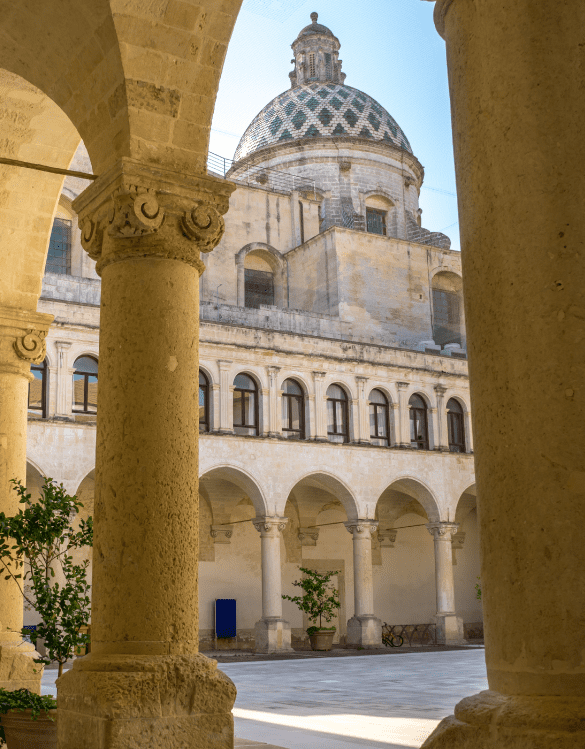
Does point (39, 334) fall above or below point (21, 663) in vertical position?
above

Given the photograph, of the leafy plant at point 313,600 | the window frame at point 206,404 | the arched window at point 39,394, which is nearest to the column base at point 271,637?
the leafy plant at point 313,600

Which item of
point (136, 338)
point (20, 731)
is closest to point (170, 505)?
point (136, 338)

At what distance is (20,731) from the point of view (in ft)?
16.6

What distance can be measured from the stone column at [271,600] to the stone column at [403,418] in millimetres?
4286

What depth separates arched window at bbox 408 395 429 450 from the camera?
24469 millimetres

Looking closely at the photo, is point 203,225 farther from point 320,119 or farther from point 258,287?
point 320,119

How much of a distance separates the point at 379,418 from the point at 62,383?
28.7ft

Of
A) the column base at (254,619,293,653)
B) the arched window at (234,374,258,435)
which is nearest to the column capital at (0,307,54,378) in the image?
the arched window at (234,374,258,435)

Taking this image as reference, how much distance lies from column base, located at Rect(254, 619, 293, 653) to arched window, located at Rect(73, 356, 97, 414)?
20.9ft

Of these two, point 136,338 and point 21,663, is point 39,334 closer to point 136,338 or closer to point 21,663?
point 21,663

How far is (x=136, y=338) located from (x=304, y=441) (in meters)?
17.9

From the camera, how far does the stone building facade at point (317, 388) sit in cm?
2111

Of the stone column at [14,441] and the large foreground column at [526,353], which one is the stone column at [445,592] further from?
the large foreground column at [526,353]

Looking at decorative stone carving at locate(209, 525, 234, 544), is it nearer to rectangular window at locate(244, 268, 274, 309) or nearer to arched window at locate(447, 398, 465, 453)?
arched window at locate(447, 398, 465, 453)
